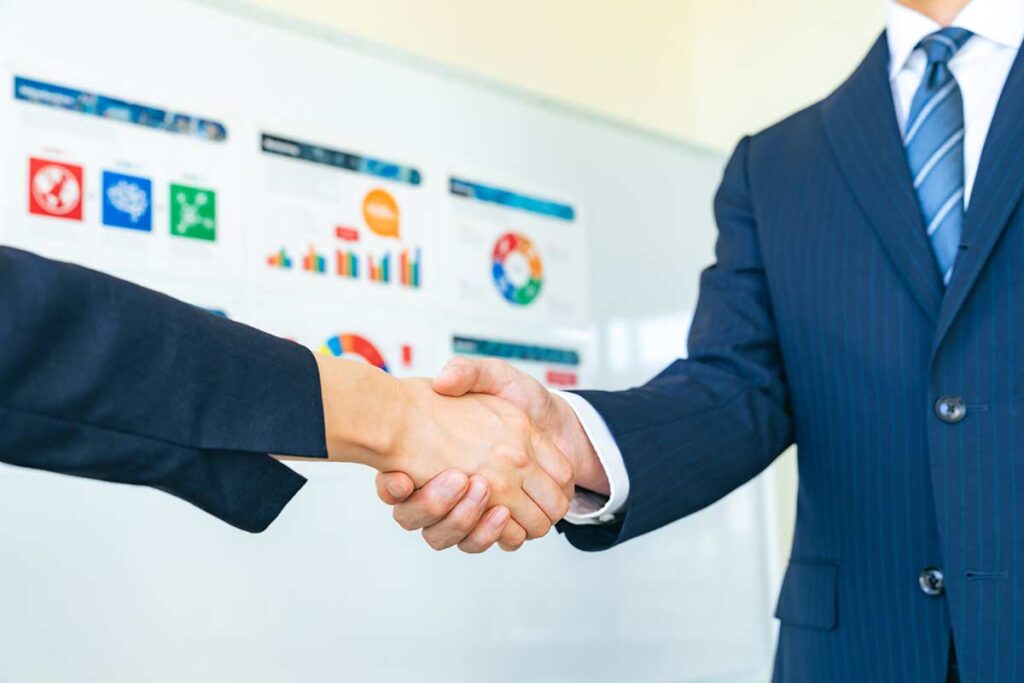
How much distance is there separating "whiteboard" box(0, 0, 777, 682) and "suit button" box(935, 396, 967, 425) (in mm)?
886

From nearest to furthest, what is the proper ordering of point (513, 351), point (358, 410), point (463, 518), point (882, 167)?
point (358, 410) → point (463, 518) → point (882, 167) → point (513, 351)

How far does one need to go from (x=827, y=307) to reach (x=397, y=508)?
1.76ft

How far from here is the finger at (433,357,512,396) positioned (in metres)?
1.21

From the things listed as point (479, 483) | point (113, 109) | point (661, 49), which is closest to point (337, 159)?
point (113, 109)

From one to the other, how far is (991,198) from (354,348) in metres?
0.94

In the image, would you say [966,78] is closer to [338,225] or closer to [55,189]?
[338,225]

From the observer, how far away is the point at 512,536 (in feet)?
4.00

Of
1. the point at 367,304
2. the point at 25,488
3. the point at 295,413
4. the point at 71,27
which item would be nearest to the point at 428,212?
the point at 367,304

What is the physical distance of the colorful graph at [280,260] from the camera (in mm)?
1642

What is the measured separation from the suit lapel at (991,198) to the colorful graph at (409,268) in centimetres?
90

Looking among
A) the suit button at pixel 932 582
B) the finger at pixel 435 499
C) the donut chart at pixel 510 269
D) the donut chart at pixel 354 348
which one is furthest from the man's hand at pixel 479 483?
the donut chart at pixel 510 269

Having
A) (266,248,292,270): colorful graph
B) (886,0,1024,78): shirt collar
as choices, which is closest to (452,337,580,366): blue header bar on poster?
(266,248,292,270): colorful graph

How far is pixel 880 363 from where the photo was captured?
1.22m

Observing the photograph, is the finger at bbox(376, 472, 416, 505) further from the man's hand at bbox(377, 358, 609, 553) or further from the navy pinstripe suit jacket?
the navy pinstripe suit jacket
